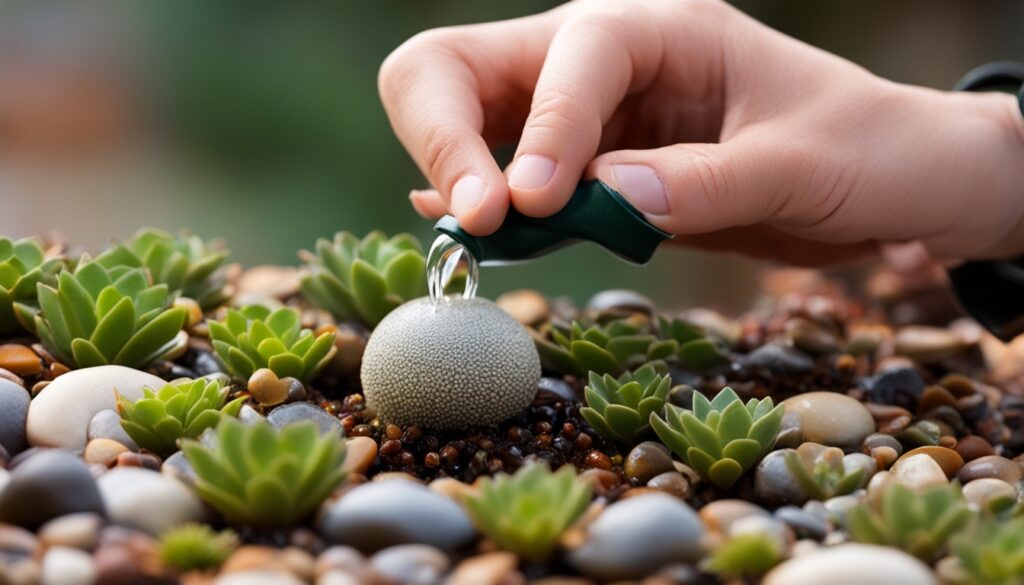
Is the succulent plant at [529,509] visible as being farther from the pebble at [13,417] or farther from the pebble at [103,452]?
the pebble at [13,417]

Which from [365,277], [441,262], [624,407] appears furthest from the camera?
[365,277]

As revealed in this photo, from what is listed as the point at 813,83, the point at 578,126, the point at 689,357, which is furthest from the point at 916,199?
the point at 578,126

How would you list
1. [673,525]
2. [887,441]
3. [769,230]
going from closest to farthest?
[673,525] → [887,441] → [769,230]

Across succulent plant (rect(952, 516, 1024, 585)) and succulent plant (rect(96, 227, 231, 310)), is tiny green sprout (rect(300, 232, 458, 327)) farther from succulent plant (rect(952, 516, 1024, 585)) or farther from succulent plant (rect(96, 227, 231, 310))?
succulent plant (rect(952, 516, 1024, 585))

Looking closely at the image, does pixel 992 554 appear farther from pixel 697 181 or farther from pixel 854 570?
pixel 697 181

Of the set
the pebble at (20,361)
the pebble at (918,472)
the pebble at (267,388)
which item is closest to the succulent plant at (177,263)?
the pebble at (20,361)

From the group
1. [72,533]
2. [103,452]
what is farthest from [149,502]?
[103,452]

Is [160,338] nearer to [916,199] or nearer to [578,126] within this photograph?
[578,126]
